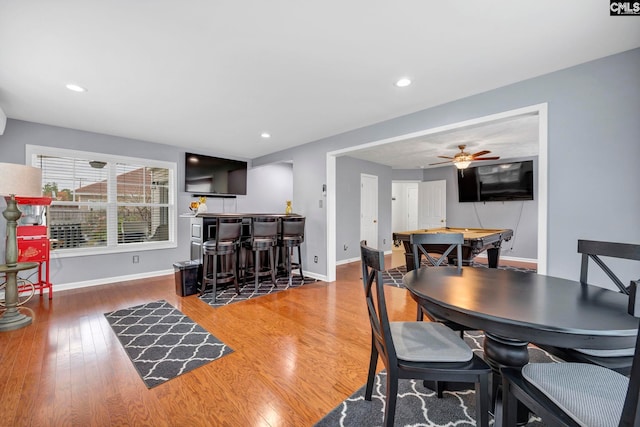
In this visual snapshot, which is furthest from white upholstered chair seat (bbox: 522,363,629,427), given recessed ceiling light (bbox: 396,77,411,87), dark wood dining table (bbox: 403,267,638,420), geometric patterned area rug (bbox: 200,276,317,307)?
geometric patterned area rug (bbox: 200,276,317,307)

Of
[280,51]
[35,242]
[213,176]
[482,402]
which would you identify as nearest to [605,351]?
[482,402]

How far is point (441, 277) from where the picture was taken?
175 centimetres

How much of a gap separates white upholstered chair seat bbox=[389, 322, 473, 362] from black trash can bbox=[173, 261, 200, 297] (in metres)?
3.12

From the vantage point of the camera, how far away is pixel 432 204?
7.72 m

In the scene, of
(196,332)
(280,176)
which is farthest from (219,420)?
(280,176)

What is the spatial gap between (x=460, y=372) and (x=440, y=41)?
2.17 m

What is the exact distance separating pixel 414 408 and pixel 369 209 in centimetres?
544

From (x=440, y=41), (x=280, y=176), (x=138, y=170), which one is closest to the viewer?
(x=440, y=41)

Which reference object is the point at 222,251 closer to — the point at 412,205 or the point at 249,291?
the point at 249,291

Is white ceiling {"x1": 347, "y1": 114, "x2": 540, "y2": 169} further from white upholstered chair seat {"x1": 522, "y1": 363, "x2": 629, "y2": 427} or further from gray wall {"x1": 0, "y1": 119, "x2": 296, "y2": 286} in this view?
white upholstered chair seat {"x1": 522, "y1": 363, "x2": 629, "y2": 427}

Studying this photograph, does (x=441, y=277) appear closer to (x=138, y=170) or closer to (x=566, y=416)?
(x=566, y=416)

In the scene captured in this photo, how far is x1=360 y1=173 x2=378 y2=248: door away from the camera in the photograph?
669 cm

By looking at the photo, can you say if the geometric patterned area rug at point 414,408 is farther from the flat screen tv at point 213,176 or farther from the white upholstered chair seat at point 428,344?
the flat screen tv at point 213,176

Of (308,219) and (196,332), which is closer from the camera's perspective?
(196,332)
